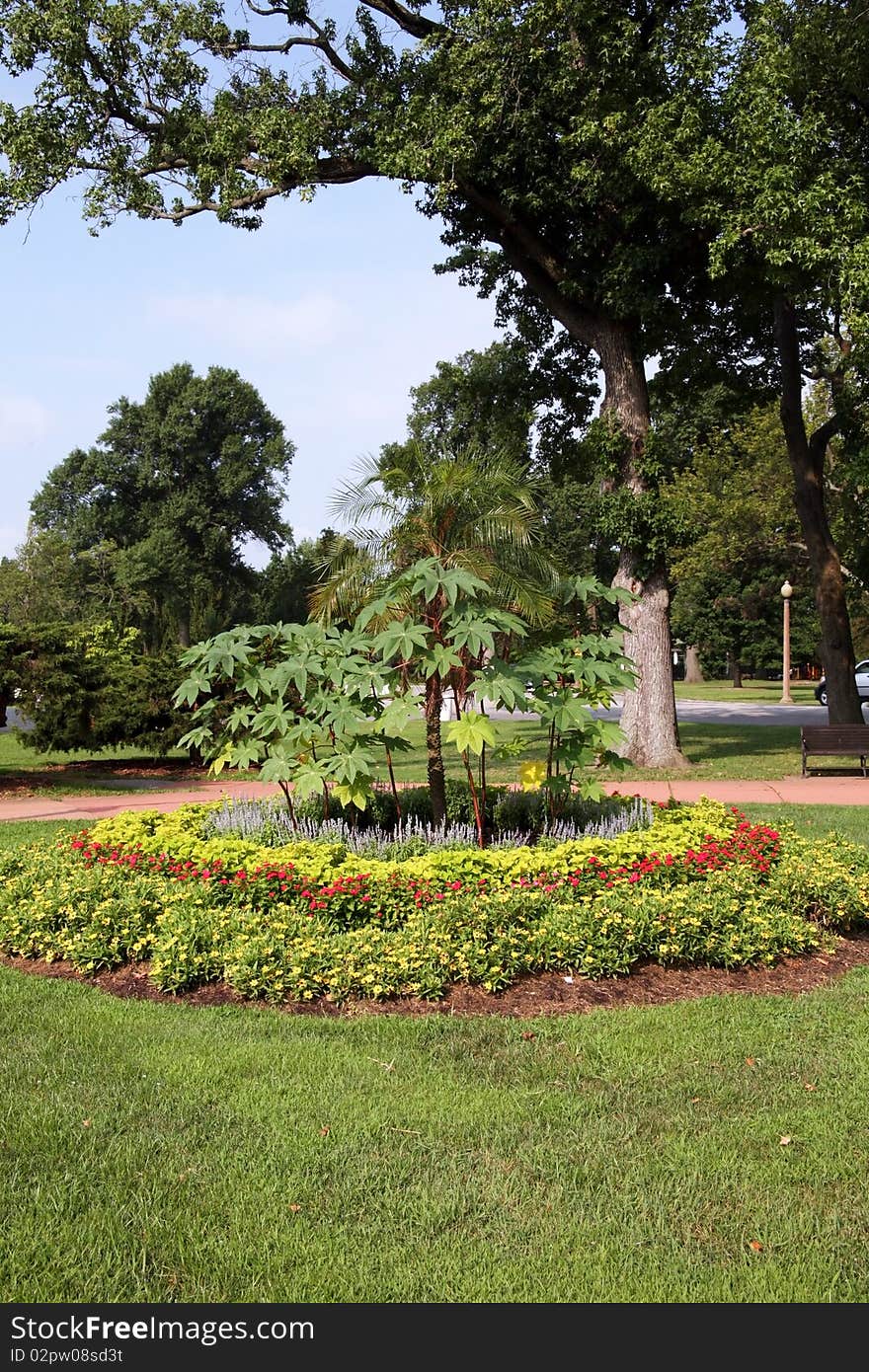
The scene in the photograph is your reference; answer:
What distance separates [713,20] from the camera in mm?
14250

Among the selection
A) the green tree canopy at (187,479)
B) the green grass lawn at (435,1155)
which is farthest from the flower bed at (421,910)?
the green tree canopy at (187,479)

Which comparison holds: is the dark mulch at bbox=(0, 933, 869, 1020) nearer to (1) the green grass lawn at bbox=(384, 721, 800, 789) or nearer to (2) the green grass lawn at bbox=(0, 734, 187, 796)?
(1) the green grass lawn at bbox=(384, 721, 800, 789)

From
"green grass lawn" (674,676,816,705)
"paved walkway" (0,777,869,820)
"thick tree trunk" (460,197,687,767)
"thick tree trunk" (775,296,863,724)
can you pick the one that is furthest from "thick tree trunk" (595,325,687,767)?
"green grass lawn" (674,676,816,705)

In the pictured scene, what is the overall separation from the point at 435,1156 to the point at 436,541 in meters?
4.72

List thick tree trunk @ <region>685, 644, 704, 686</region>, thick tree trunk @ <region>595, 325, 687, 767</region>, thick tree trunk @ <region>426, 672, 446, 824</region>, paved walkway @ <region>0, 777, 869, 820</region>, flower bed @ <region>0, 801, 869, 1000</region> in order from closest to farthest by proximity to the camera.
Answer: flower bed @ <region>0, 801, 869, 1000</region>
thick tree trunk @ <region>426, 672, 446, 824</region>
paved walkway @ <region>0, 777, 869, 820</region>
thick tree trunk @ <region>595, 325, 687, 767</region>
thick tree trunk @ <region>685, 644, 704, 686</region>

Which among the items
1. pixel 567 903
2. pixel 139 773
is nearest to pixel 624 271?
pixel 139 773

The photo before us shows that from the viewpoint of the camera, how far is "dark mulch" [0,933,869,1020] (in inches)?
188

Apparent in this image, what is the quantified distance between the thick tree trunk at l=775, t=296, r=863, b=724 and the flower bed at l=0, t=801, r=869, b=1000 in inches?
479

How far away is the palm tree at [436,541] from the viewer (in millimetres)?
7020

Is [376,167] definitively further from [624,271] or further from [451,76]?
[624,271]

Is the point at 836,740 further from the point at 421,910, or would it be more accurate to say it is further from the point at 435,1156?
the point at 435,1156

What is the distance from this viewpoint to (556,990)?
4953mm

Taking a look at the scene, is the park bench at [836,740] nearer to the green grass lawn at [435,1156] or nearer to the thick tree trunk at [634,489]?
the thick tree trunk at [634,489]
